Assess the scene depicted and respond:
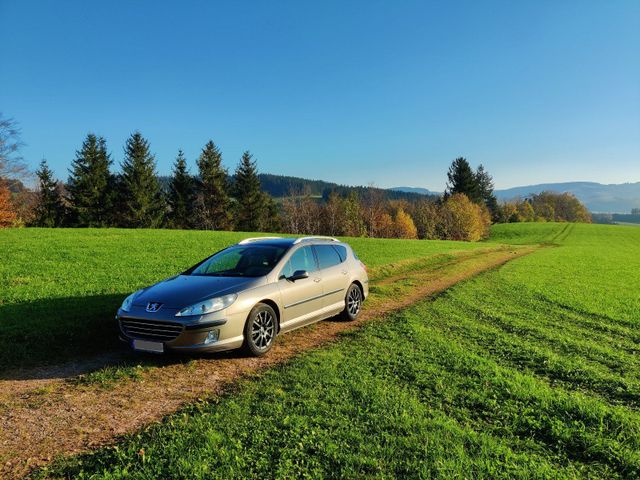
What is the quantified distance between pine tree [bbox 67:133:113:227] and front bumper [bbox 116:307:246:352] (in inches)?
1866

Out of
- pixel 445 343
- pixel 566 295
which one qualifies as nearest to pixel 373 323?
pixel 445 343

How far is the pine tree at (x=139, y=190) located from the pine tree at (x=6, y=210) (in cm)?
1133

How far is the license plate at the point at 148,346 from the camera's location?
6.05 meters

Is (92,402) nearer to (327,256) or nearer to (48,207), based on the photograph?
(327,256)

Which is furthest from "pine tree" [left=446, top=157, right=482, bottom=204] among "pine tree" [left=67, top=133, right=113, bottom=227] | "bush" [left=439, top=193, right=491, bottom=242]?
"pine tree" [left=67, top=133, right=113, bottom=227]

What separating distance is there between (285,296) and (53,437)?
12.5 feet

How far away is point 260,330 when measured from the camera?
22.1 ft

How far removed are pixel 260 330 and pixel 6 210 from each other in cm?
5416

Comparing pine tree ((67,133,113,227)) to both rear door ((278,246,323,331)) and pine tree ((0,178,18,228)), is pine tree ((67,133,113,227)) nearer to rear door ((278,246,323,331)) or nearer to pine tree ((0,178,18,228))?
pine tree ((0,178,18,228))

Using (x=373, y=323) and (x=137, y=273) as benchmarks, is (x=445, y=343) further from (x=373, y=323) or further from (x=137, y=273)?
(x=137, y=273)

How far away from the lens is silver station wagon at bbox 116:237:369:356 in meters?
6.07

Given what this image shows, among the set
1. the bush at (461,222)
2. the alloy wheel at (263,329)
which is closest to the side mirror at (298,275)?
the alloy wheel at (263,329)

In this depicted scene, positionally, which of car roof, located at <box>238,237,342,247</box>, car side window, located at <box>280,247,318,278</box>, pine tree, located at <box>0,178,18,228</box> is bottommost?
car side window, located at <box>280,247,318,278</box>

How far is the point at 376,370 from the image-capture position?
5969 mm
